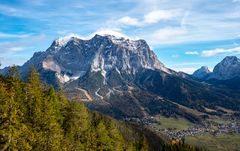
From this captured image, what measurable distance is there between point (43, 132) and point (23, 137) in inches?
592

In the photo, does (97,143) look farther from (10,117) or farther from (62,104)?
(10,117)

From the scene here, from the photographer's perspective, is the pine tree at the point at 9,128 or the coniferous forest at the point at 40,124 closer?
the pine tree at the point at 9,128

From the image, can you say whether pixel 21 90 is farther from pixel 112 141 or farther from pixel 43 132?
pixel 112 141

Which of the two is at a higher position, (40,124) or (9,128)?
(9,128)

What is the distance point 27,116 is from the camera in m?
100

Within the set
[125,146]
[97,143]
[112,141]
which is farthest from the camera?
[125,146]

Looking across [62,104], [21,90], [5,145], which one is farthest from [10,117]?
[62,104]

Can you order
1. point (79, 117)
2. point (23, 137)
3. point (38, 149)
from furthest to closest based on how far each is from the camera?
point (79, 117) → point (38, 149) → point (23, 137)

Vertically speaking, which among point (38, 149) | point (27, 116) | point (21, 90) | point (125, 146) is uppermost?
point (21, 90)

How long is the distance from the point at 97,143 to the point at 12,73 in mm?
45138

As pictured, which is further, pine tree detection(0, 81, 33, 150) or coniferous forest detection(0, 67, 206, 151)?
coniferous forest detection(0, 67, 206, 151)

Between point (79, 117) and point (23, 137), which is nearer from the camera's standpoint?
point (23, 137)

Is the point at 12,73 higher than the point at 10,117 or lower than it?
higher

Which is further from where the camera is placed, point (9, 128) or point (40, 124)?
point (40, 124)
